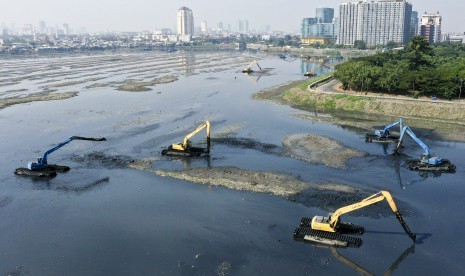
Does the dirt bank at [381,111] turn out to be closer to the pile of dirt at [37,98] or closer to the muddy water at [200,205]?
the muddy water at [200,205]

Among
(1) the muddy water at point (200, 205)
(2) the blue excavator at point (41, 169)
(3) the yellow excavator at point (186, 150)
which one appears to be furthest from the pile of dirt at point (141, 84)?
(2) the blue excavator at point (41, 169)

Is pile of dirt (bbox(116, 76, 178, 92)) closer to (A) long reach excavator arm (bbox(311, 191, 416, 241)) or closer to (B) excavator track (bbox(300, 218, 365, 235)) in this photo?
(A) long reach excavator arm (bbox(311, 191, 416, 241))

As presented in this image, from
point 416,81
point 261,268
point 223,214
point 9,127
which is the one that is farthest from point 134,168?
point 416,81

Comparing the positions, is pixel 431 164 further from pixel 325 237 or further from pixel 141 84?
pixel 141 84

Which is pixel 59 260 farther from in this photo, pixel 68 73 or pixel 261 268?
pixel 68 73

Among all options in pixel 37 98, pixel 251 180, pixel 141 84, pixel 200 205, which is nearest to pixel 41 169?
pixel 200 205

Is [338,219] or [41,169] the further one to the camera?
[41,169]
